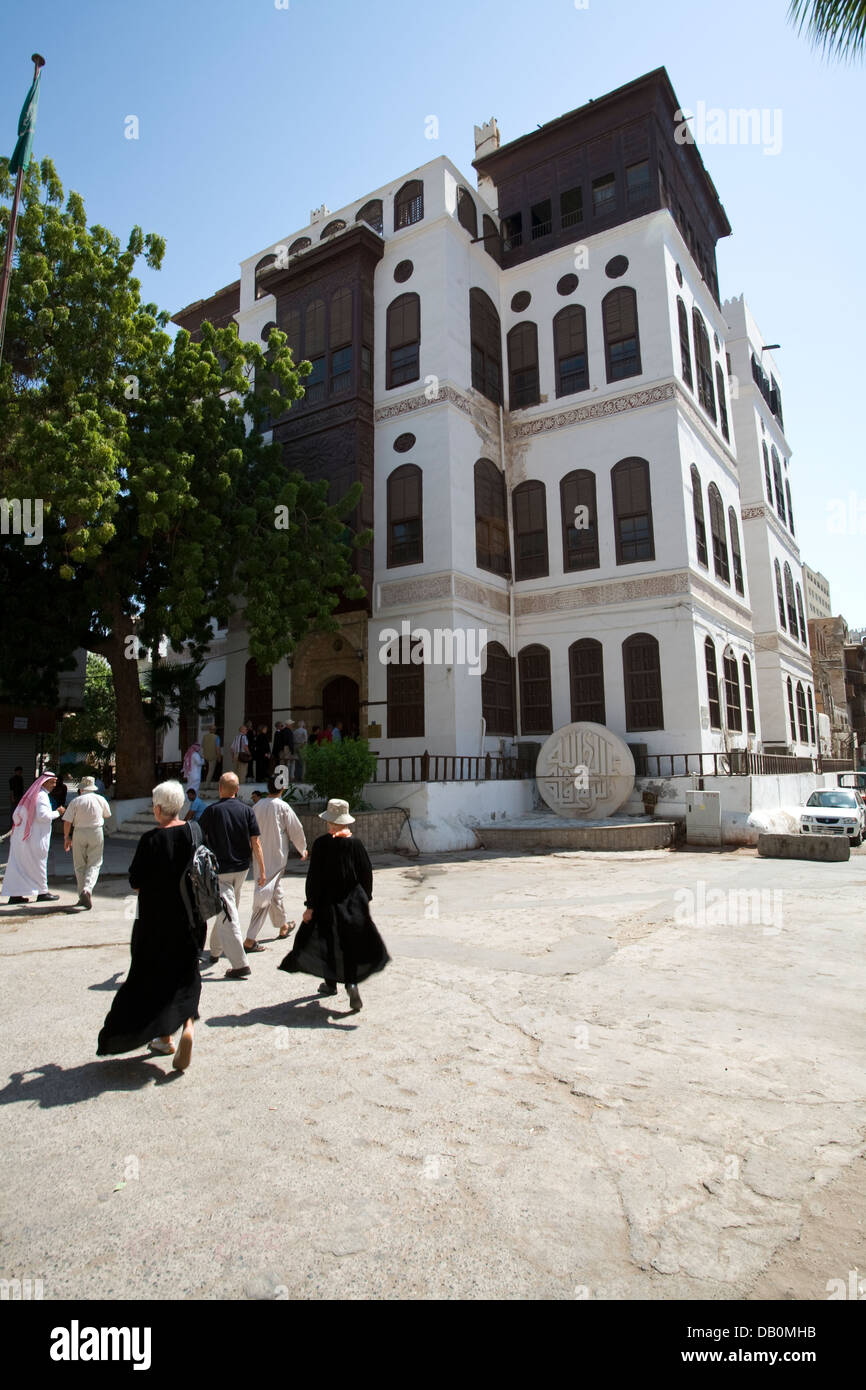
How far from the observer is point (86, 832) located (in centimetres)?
902

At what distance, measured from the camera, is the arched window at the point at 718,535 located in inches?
828

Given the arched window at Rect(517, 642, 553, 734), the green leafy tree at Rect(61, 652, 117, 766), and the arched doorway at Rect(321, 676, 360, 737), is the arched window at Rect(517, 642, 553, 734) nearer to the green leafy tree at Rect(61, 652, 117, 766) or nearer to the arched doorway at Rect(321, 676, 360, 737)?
the arched doorway at Rect(321, 676, 360, 737)

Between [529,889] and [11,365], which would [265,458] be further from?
[529,889]

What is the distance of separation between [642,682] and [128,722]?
11808 mm

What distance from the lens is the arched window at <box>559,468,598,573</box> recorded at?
63.8 feet

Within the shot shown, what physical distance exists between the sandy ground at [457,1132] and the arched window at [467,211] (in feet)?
67.5

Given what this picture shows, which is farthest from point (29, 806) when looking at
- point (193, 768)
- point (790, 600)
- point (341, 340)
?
point (790, 600)

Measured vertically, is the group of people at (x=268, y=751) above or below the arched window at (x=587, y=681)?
below

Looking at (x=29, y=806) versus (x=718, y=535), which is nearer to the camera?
(x=29, y=806)

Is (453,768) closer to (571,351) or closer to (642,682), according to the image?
(642,682)

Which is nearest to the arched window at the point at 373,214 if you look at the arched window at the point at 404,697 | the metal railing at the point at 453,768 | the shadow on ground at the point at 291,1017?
the arched window at the point at 404,697

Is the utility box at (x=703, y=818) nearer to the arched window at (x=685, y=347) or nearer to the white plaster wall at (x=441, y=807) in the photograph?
the white plaster wall at (x=441, y=807)
